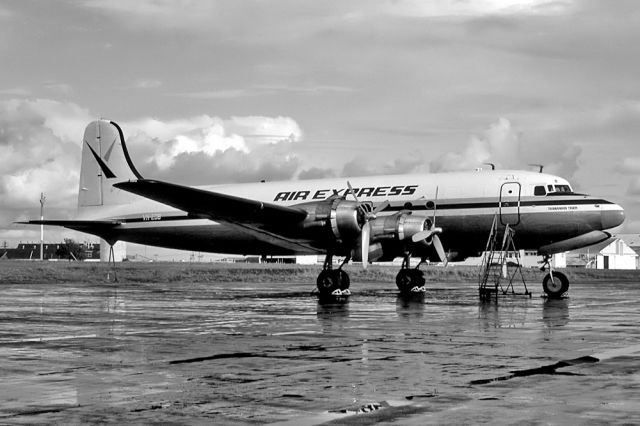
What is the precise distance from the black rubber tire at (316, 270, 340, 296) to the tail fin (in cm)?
1501

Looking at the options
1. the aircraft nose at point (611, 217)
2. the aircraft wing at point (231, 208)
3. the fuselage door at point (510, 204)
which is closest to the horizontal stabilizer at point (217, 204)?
the aircraft wing at point (231, 208)

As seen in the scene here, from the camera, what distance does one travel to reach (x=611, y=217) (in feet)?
91.4

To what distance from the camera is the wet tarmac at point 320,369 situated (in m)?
6.81

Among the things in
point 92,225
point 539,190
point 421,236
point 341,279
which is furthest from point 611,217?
point 92,225

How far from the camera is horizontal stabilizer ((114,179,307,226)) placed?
84.9 ft

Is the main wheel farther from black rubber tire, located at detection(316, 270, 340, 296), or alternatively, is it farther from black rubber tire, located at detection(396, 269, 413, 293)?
black rubber tire, located at detection(316, 270, 340, 296)

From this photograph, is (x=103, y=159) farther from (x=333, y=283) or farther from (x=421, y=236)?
(x=421, y=236)

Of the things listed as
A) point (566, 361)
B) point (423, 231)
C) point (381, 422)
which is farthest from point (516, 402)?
point (423, 231)

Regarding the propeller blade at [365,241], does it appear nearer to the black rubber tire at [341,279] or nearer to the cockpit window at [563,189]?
the black rubber tire at [341,279]

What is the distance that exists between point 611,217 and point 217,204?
12.9 m

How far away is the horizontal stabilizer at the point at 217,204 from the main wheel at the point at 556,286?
7966 mm

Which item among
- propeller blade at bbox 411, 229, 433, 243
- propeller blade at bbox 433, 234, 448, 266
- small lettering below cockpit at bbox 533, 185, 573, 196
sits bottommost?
propeller blade at bbox 433, 234, 448, 266

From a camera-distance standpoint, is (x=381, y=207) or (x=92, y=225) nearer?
(x=381, y=207)

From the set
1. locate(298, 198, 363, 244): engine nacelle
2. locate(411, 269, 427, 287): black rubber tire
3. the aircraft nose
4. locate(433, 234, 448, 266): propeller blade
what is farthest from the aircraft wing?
the aircraft nose
